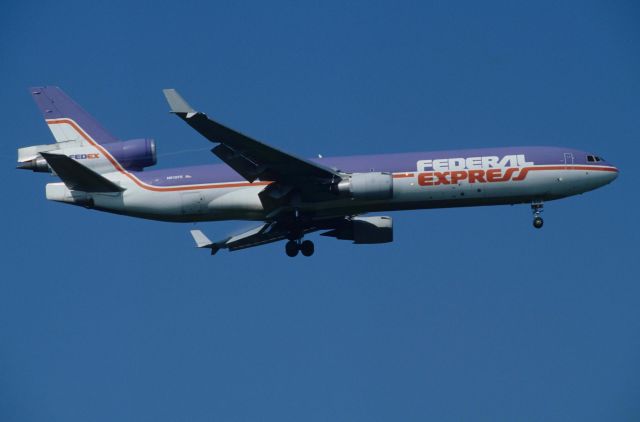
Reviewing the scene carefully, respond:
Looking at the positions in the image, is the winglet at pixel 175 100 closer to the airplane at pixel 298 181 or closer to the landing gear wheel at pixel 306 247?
the airplane at pixel 298 181

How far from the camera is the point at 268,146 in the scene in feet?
182

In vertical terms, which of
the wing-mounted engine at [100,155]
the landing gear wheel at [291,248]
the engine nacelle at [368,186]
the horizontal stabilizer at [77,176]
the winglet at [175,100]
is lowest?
the landing gear wheel at [291,248]

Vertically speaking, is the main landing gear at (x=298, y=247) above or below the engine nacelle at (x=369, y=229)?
below

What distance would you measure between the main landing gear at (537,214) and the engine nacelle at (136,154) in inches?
753

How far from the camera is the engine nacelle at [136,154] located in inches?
2365

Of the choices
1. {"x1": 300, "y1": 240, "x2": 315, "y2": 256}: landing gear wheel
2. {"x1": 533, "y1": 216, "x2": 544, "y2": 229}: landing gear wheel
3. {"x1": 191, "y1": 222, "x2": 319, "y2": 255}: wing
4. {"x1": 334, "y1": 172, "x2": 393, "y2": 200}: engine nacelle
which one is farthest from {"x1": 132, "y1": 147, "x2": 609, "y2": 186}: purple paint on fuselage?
{"x1": 300, "y1": 240, "x2": 315, "y2": 256}: landing gear wheel

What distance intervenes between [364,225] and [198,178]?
30.2 ft

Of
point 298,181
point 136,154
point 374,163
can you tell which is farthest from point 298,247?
point 136,154

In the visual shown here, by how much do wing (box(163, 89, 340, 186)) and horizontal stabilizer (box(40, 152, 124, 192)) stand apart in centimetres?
676

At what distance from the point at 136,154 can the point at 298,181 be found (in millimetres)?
8637

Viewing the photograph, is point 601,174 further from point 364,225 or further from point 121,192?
Answer: point 121,192

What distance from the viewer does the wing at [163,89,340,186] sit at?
54.2 metres

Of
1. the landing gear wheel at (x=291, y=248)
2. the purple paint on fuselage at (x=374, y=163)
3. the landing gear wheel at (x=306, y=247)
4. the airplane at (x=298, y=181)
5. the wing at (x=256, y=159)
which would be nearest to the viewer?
the wing at (x=256, y=159)

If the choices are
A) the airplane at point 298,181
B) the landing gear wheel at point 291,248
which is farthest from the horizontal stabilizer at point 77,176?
the landing gear wheel at point 291,248
